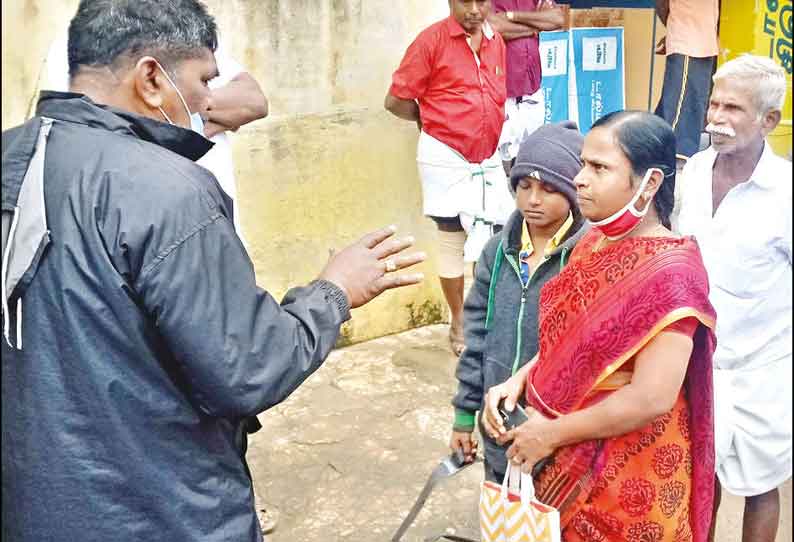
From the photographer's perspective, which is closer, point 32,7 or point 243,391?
point 243,391

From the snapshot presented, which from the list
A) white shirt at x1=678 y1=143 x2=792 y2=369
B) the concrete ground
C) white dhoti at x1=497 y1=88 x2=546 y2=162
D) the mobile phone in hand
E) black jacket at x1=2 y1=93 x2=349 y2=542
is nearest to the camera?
black jacket at x1=2 y1=93 x2=349 y2=542

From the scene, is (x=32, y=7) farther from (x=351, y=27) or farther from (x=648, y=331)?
(x=648, y=331)

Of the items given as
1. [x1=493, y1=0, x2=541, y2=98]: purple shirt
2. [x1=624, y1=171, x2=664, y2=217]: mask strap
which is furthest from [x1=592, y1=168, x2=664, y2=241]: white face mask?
[x1=493, y1=0, x2=541, y2=98]: purple shirt

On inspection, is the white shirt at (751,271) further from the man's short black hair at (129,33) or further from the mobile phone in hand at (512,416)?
the man's short black hair at (129,33)

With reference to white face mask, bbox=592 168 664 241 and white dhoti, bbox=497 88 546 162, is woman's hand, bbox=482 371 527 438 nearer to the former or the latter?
white face mask, bbox=592 168 664 241

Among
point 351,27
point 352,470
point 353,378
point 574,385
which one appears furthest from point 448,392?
point 574,385

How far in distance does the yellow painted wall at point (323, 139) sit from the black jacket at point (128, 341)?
298cm

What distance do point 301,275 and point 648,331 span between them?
3217 millimetres

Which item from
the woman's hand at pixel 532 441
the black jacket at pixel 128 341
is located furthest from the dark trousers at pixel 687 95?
the black jacket at pixel 128 341

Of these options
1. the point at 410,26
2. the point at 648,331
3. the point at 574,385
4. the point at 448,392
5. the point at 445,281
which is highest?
the point at 410,26

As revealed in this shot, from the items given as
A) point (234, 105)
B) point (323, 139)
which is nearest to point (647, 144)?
point (234, 105)

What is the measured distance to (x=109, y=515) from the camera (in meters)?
1.83

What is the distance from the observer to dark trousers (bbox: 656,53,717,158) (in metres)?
5.80

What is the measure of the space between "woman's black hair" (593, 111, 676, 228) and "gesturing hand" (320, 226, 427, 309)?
597 millimetres
